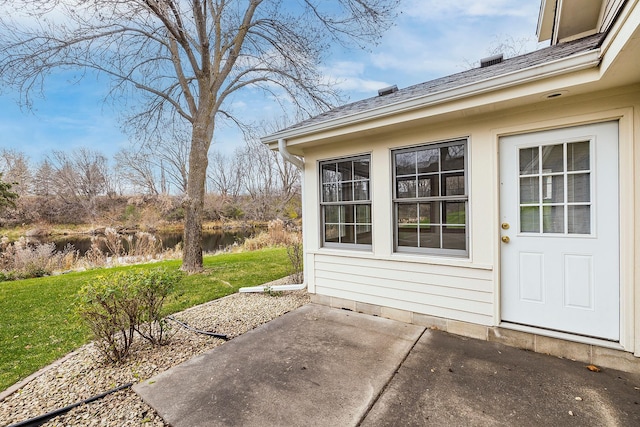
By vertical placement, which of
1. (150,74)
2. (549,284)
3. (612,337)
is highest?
(150,74)

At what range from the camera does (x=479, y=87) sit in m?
2.44

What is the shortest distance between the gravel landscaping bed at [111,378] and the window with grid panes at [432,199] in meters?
2.15

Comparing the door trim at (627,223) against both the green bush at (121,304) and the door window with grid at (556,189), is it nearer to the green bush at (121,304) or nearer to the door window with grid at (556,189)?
the door window with grid at (556,189)

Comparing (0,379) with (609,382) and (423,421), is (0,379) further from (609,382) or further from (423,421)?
(609,382)

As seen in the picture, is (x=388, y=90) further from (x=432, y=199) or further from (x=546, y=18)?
(x=432, y=199)

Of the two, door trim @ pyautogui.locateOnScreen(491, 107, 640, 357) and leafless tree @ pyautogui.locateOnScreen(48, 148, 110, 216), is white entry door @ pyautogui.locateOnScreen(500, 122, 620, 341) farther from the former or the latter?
leafless tree @ pyautogui.locateOnScreen(48, 148, 110, 216)

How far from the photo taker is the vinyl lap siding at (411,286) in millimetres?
2854

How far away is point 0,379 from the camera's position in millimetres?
2377

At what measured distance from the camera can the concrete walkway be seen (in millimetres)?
1793

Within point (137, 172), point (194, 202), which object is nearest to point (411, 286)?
point (194, 202)

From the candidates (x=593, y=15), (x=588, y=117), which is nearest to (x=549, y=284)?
(x=588, y=117)

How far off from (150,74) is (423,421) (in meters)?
8.41

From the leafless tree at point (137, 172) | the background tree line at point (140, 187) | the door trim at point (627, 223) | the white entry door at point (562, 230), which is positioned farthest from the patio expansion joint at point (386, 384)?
the leafless tree at point (137, 172)

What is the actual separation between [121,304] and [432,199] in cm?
337
